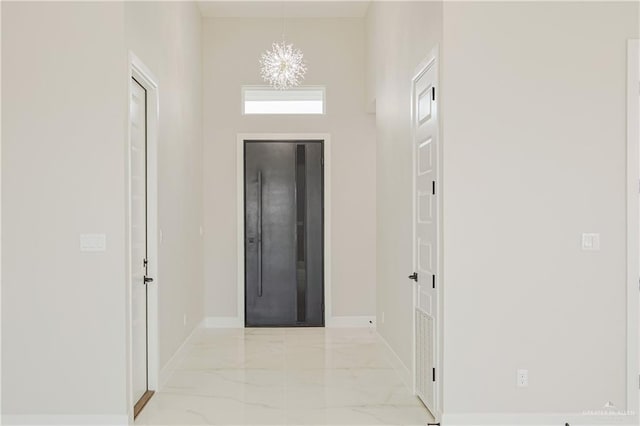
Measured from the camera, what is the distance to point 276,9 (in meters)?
7.32

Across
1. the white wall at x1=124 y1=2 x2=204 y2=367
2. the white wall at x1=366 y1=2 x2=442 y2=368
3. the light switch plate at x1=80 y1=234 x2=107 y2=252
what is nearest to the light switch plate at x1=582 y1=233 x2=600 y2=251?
the white wall at x1=366 y1=2 x2=442 y2=368

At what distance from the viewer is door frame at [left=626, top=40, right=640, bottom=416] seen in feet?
12.6

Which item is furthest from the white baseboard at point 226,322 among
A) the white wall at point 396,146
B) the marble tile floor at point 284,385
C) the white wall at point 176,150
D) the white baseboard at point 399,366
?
the white baseboard at point 399,366

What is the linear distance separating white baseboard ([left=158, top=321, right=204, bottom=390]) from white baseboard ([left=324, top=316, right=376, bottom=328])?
1693 mm

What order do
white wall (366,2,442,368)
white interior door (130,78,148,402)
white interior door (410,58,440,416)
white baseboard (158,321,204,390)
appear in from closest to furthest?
white interior door (410,58,440,416) → white interior door (130,78,148,402) → white wall (366,2,442,368) → white baseboard (158,321,204,390)

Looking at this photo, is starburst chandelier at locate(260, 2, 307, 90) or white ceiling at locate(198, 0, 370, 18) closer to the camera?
starburst chandelier at locate(260, 2, 307, 90)

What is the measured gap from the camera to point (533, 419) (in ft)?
12.5

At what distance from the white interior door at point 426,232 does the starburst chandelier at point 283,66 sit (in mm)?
2539

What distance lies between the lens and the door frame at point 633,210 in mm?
3830

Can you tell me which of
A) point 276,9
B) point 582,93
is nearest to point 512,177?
point 582,93

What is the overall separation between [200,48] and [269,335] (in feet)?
11.4

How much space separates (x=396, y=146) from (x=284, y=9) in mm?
2891

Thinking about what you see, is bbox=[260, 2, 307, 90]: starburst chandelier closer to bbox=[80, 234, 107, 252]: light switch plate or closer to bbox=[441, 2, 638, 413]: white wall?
bbox=[441, 2, 638, 413]: white wall

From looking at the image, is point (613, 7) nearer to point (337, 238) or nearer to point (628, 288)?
point (628, 288)
